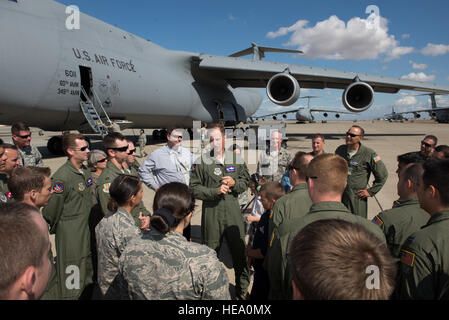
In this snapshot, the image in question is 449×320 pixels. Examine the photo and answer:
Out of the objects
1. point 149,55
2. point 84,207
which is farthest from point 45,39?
point 84,207

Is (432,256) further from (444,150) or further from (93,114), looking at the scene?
(93,114)

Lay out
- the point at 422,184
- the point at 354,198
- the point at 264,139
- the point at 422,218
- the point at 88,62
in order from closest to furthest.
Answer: the point at 422,184 < the point at 422,218 < the point at 354,198 < the point at 264,139 < the point at 88,62

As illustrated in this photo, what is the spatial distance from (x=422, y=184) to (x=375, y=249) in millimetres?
1168

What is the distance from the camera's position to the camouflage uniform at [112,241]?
207 centimetres

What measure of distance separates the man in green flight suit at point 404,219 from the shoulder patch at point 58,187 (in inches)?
112

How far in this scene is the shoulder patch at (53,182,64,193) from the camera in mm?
2559

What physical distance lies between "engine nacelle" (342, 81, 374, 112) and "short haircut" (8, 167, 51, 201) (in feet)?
35.0

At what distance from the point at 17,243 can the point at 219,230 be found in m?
2.20

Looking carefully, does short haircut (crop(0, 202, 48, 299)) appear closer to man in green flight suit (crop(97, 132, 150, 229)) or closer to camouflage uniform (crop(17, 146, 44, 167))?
man in green flight suit (crop(97, 132, 150, 229))

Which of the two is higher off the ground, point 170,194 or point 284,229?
point 170,194

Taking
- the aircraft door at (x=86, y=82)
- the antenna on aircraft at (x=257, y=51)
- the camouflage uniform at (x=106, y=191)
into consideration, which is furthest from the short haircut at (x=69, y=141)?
the antenna on aircraft at (x=257, y=51)

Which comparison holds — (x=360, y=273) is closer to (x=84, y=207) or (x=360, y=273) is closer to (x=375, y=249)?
(x=375, y=249)

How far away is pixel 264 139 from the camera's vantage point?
4.18 meters

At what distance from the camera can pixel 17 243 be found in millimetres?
958
